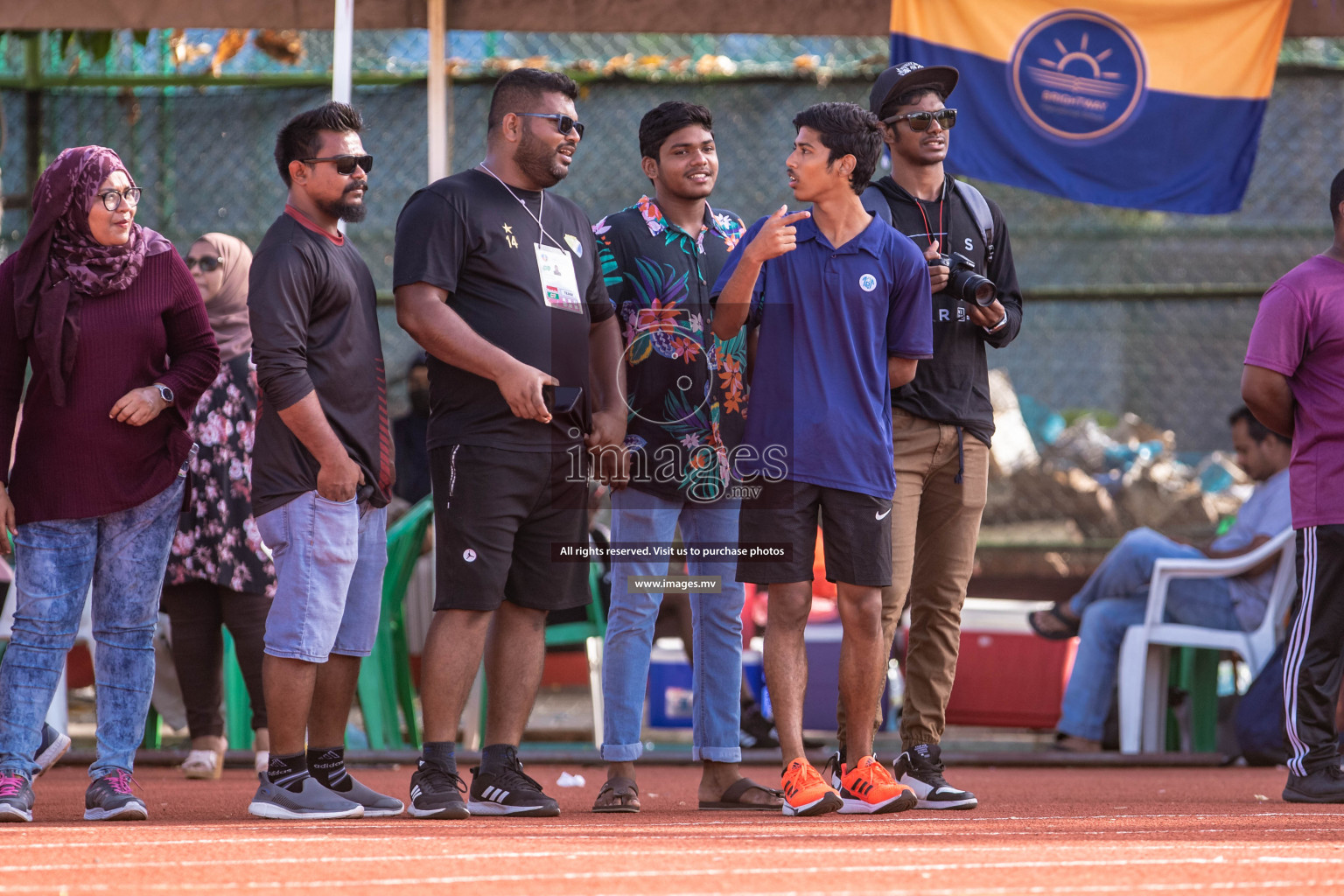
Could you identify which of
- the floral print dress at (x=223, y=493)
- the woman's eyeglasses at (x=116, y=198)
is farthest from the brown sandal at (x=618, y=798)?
the woman's eyeglasses at (x=116, y=198)

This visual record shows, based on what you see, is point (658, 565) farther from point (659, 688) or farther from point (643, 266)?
point (659, 688)

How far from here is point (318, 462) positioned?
14.0 ft

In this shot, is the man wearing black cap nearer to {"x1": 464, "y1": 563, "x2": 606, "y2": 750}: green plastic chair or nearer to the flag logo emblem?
{"x1": 464, "y1": 563, "x2": 606, "y2": 750}: green plastic chair

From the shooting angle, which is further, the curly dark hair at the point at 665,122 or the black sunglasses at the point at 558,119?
the curly dark hair at the point at 665,122

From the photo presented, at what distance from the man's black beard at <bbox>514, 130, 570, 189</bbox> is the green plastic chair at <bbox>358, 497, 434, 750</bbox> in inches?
86.5

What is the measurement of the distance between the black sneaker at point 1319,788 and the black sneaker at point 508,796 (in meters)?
2.25

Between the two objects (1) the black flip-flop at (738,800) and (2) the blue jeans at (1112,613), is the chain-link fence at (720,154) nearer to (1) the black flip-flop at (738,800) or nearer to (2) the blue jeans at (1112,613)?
(2) the blue jeans at (1112,613)

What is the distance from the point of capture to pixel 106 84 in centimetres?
801

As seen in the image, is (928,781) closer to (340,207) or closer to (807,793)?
(807,793)

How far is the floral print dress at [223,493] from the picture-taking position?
5.82 m

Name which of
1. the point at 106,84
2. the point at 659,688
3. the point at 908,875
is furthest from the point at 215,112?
the point at 908,875

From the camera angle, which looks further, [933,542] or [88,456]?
[933,542]

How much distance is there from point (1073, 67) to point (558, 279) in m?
3.41

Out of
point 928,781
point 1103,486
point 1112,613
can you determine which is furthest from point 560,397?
point 1103,486
